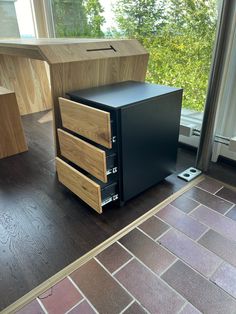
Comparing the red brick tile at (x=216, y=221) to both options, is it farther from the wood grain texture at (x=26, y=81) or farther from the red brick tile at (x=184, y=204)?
the wood grain texture at (x=26, y=81)

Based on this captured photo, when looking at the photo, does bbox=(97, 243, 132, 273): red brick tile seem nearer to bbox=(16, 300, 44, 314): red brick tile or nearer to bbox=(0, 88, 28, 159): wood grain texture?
bbox=(16, 300, 44, 314): red brick tile

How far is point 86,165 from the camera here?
1199 millimetres

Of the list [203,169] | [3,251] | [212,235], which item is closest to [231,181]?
[203,169]

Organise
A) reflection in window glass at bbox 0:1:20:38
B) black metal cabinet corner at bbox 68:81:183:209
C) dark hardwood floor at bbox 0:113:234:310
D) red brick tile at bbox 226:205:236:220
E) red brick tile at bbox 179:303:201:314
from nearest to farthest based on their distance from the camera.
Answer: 1. red brick tile at bbox 179:303:201:314
2. dark hardwood floor at bbox 0:113:234:310
3. black metal cabinet corner at bbox 68:81:183:209
4. red brick tile at bbox 226:205:236:220
5. reflection in window glass at bbox 0:1:20:38

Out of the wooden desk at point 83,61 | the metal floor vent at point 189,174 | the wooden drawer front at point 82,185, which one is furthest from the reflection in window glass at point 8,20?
the metal floor vent at point 189,174

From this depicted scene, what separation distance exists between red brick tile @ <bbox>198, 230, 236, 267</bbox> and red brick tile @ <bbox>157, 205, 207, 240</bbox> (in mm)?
35

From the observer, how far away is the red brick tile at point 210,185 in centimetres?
142

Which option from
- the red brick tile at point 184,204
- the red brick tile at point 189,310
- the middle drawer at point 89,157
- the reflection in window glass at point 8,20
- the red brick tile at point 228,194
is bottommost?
the red brick tile at point 184,204

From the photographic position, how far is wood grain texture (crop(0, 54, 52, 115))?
2443 millimetres

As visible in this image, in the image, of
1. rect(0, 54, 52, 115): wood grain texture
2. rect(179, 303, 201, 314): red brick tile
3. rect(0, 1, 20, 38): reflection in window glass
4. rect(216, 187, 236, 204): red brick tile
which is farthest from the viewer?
rect(0, 1, 20, 38): reflection in window glass

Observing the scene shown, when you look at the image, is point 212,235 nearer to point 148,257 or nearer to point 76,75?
point 148,257

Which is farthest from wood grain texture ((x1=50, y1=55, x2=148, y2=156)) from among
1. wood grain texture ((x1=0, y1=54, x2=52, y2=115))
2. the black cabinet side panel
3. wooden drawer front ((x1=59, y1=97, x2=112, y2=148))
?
wood grain texture ((x1=0, y1=54, x2=52, y2=115))

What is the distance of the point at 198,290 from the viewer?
34.5 inches

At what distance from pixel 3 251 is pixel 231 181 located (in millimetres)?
1314
